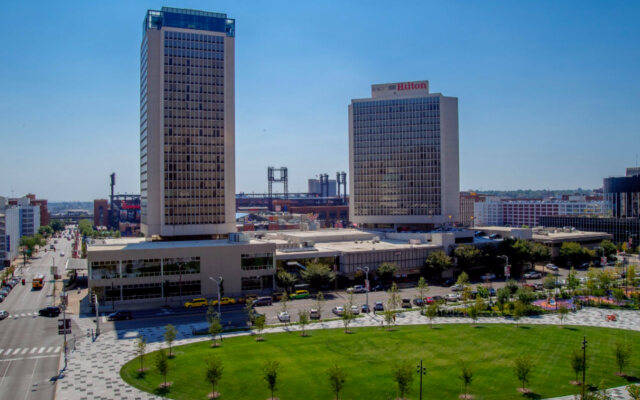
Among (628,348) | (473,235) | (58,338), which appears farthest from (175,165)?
(628,348)

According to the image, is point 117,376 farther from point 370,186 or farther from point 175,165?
point 370,186

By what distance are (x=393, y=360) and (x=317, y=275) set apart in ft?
136

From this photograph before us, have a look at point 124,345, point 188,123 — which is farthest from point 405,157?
point 124,345

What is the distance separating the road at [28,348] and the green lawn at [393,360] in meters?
8.35

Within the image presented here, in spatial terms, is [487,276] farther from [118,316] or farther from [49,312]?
[49,312]

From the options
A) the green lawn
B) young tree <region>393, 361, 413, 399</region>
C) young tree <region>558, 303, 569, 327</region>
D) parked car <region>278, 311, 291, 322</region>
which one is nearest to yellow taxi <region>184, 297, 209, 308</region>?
parked car <region>278, 311, 291, 322</region>

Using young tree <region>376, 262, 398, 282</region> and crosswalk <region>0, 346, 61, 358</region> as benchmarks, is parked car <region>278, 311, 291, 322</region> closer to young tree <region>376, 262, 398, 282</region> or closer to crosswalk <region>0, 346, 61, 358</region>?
crosswalk <region>0, 346, 61, 358</region>

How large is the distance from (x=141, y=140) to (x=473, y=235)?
8539 cm

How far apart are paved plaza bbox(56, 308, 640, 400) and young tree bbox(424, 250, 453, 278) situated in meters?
→ 29.9

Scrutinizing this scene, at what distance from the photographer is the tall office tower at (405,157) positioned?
143500mm

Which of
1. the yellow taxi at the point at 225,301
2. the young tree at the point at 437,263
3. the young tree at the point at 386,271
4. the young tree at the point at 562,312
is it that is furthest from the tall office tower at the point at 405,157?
the young tree at the point at 562,312

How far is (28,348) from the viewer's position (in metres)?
61.5

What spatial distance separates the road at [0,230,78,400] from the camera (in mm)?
48469

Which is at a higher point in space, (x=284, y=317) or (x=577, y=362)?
(x=577, y=362)
